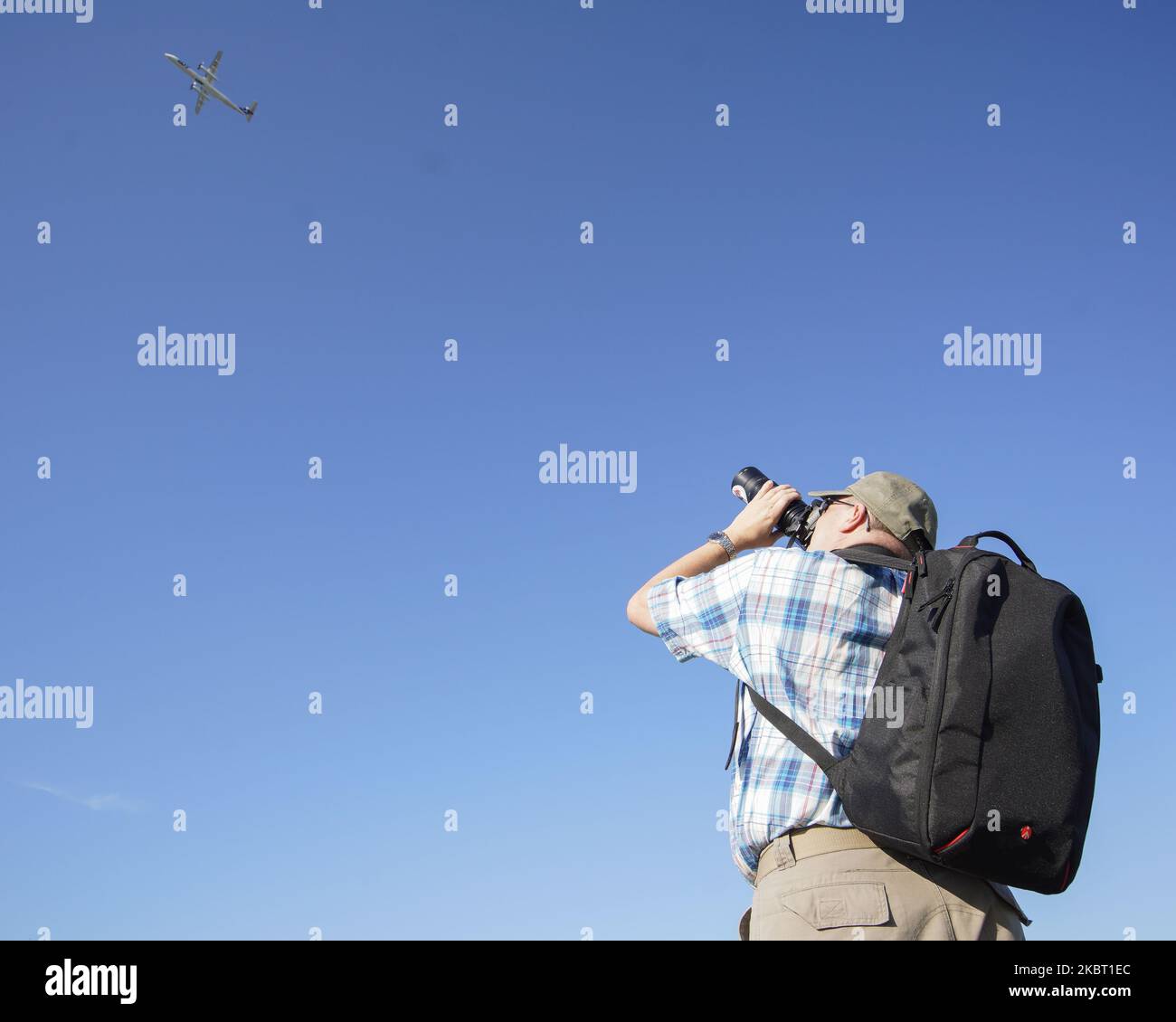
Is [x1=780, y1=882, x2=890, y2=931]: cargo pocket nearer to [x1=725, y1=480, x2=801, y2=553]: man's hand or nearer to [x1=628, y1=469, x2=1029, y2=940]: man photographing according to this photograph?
[x1=628, y1=469, x2=1029, y2=940]: man photographing

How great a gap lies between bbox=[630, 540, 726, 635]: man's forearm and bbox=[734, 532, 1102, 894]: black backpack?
3.36 feet

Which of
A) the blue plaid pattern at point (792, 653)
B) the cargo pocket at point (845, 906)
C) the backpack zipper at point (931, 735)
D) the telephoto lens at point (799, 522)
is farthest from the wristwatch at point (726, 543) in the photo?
the cargo pocket at point (845, 906)

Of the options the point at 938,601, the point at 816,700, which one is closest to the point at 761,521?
the point at 816,700

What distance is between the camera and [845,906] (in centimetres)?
395

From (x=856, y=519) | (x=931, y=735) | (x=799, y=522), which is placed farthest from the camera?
(x=799, y=522)

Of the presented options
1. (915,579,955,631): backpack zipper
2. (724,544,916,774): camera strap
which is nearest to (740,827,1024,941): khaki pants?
(724,544,916,774): camera strap

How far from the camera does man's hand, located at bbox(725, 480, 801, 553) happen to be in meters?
5.00

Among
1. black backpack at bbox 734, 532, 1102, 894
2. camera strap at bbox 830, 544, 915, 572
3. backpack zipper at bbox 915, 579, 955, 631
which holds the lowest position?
black backpack at bbox 734, 532, 1102, 894

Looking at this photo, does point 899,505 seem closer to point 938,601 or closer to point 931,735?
point 938,601

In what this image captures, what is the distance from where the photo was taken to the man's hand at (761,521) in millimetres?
4996

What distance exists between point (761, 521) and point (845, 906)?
1.76m

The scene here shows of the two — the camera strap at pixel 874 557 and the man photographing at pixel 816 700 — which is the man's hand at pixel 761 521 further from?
the camera strap at pixel 874 557

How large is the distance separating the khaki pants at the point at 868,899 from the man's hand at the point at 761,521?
138cm
